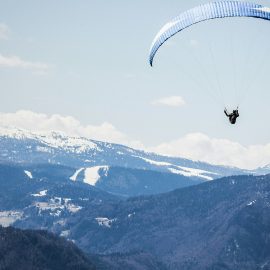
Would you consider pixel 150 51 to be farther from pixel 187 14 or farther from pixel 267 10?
pixel 267 10

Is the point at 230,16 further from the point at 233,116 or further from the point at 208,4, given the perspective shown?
the point at 233,116

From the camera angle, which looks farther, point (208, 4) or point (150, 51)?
point (150, 51)

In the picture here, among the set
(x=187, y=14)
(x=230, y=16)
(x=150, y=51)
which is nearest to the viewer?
(x=230, y=16)

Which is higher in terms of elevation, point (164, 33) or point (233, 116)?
point (164, 33)

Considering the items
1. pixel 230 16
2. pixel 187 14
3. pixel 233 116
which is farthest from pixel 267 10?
pixel 233 116

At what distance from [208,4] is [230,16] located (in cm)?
412

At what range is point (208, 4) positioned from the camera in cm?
6894

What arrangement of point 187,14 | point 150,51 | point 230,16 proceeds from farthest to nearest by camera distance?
1. point 150,51
2. point 187,14
3. point 230,16

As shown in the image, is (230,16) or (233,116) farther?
(233,116)

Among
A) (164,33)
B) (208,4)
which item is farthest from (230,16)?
(164,33)

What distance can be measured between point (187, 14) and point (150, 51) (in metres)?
9.24

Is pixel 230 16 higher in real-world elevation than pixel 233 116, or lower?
higher

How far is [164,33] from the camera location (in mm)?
74062

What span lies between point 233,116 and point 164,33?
49.8 feet
